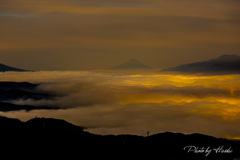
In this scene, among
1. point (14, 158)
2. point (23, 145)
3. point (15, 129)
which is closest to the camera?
point (14, 158)

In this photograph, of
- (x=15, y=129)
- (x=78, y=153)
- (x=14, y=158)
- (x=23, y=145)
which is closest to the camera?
(x=14, y=158)

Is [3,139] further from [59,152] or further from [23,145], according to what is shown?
[59,152]

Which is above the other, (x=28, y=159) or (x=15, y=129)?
(x=15, y=129)

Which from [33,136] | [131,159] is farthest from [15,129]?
[131,159]

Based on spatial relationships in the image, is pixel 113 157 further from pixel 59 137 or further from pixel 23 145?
pixel 23 145

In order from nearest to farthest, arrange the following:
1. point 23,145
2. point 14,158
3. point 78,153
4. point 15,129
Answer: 1. point 14,158
2. point 23,145
3. point 78,153
4. point 15,129

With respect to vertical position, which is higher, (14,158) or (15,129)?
(15,129)

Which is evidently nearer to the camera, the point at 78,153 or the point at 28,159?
the point at 28,159

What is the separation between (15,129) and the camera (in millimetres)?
180000

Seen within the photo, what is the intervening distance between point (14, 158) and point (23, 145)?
48.9 feet

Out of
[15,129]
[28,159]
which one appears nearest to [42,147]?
[28,159]

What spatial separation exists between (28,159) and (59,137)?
4482cm

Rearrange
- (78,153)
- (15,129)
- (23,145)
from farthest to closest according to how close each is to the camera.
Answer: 1. (15,129)
2. (78,153)
3. (23,145)

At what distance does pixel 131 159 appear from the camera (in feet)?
611
